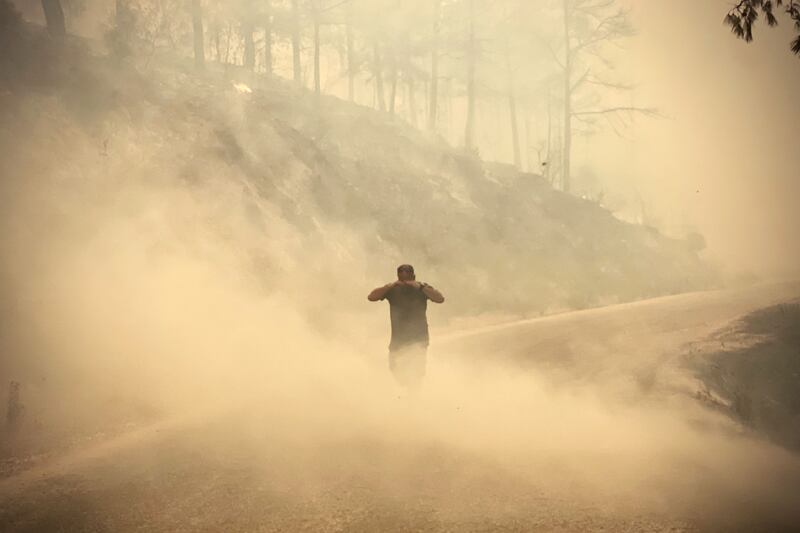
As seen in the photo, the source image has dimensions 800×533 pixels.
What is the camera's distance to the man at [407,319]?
26.0 ft

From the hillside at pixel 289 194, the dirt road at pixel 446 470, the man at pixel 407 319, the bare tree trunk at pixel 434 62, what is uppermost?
the bare tree trunk at pixel 434 62

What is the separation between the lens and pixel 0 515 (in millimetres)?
5090

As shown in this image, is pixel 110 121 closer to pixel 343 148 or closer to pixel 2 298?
pixel 2 298

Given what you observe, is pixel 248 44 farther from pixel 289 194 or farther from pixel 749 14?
pixel 749 14

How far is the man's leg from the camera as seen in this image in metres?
7.98

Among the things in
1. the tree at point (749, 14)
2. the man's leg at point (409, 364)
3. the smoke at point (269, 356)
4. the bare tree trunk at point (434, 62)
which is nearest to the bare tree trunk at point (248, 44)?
the bare tree trunk at point (434, 62)

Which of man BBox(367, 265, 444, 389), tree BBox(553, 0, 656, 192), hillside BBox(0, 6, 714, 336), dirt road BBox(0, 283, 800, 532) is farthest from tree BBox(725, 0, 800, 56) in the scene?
tree BBox(553, 0, 656, 192)

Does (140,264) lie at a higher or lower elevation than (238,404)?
higher

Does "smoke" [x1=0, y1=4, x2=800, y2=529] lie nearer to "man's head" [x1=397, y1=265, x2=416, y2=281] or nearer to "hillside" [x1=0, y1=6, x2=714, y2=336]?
"hillside" [x1=0, y1=6, x2=714, y2=336]

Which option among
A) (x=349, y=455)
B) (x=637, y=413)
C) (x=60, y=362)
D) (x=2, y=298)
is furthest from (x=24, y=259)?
(x=637, y=413)

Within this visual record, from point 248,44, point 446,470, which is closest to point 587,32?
point 248,44

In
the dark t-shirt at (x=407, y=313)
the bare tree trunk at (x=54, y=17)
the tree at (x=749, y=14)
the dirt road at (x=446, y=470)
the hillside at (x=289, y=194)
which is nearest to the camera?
the dirt road at (x=446, y=470)

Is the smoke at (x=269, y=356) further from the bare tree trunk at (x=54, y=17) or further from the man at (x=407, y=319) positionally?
the bare tree trunk at (x=54, y=17)

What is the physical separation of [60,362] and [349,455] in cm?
620
